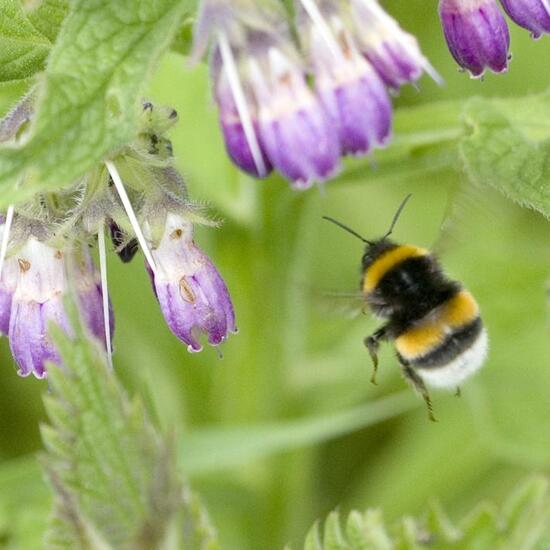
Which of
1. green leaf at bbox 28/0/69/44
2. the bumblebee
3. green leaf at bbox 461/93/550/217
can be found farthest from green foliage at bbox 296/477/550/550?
green leaf at bbox 28/0/69/44

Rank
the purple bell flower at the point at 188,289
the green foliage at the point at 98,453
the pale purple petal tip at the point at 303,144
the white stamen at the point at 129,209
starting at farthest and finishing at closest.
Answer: the purple bell flower at the point at 188,289 < the white stamen at the point at 129,209 < the pale purple petal tip at the point at 303,144 < the green foliage at the point at 98,453

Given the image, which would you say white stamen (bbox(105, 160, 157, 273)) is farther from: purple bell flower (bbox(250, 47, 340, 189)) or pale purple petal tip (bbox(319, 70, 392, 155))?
pale purple petal tip (bbox(319, 70, 392, 155))

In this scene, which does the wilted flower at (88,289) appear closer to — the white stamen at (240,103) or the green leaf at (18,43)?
the green leaf at (18,43)

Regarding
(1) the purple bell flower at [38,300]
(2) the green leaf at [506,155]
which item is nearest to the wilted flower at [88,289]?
(1) the purple bell flower at [38,300]

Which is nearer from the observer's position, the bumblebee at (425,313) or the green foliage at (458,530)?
the green foliage at (458,530)

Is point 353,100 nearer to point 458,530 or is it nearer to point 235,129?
point 235,129

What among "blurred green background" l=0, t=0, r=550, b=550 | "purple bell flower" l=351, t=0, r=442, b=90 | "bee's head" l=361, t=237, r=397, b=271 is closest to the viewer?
"purple bell flower" l=351, t=0, r=442, b=90

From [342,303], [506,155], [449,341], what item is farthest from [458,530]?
[506,155]
